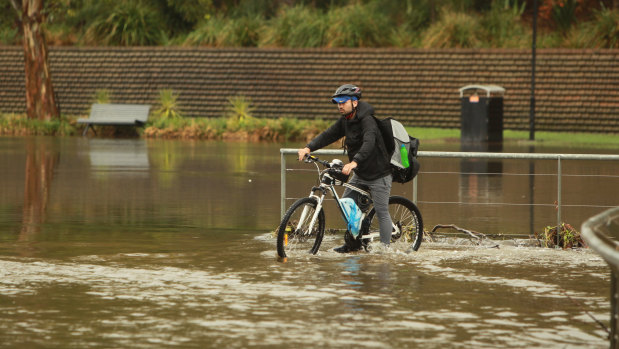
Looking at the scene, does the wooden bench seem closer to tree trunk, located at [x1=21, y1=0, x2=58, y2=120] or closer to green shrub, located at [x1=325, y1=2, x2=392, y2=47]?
tree trunk, located at [x1=21, y1=0, x2=58, y2=120]

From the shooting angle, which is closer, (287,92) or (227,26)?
(287,92)

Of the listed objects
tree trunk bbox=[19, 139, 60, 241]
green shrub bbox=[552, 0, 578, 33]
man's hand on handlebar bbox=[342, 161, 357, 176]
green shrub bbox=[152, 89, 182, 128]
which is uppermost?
green shrub bbox=[552, 0, 578, 33]

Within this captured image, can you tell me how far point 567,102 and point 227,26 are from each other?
549 inches

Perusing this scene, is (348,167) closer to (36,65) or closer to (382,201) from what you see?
(382,201)

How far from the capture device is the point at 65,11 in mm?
42031

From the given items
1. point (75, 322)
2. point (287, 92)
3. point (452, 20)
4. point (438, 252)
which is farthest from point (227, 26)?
point (75, 322)

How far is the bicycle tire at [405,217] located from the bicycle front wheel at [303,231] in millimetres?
577

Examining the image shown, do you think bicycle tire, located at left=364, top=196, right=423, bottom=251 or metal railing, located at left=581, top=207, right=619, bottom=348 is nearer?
metal railing, located at left=581, top=207, right=619, bottom=348

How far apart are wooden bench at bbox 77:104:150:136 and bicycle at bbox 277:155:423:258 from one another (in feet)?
94.6

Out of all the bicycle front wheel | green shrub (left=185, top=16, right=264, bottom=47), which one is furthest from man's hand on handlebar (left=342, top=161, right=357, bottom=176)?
green shrub (left=185, top=16, right=264, bottom=47)

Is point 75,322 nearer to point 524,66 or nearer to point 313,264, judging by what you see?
point 313,264

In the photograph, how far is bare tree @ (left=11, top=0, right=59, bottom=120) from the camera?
136 feet

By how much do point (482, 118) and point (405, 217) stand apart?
2338cm

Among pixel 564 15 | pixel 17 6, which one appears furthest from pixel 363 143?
pixel 564 15
